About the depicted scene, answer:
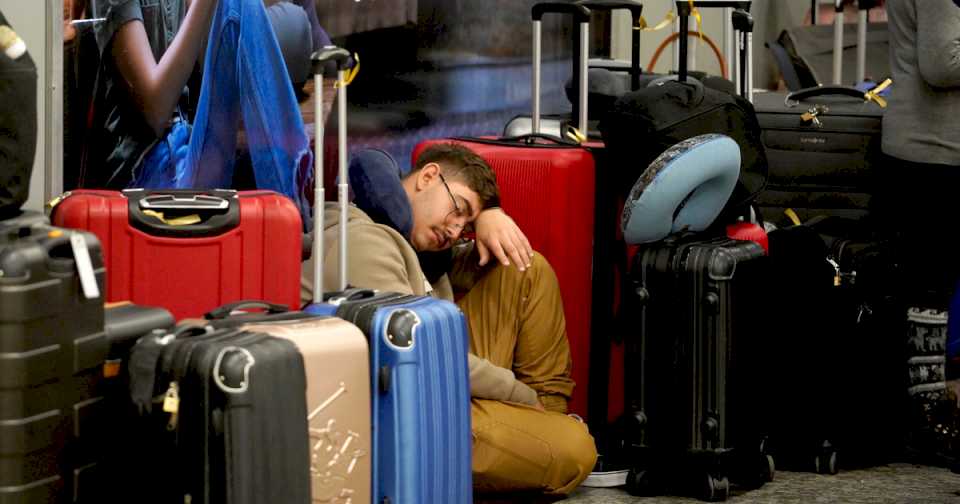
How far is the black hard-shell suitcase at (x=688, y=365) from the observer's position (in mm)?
3768

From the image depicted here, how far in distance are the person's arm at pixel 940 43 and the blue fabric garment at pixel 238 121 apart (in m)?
1.71

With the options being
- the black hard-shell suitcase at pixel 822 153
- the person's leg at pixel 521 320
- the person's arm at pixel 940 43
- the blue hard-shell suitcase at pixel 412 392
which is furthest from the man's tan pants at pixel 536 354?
the person's arm at pixel 940 43

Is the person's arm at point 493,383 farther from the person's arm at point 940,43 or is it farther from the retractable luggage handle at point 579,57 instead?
the person's arm at point 940,43

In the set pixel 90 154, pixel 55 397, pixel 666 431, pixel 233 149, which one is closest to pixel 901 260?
pixel 666 431

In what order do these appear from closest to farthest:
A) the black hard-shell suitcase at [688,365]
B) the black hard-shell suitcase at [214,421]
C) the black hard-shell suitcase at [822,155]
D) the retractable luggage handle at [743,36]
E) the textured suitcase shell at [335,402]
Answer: the black hard-shell suitcase at [214,421] < the textured suitcase shell at [335,402] < the black hard-shell suitcase at [688,365] < the retractable luggage handle at [743,36] < the black hard-shell suitcase at [822,155]

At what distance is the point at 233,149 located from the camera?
12.5 ft

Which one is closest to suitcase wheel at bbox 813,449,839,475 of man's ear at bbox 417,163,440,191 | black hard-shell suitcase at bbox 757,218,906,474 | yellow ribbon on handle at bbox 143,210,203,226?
black hard-shell suitcase at bbox 757,218,906,474

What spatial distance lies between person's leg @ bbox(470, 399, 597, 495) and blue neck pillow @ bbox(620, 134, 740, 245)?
0.50 metres

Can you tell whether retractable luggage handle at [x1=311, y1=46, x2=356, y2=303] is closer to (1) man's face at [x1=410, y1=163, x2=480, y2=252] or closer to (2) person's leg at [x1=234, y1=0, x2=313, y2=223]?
(1) man's face at [x1=410, y1=163, x2=480, y2=252]

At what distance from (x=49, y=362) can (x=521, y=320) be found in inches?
64.5

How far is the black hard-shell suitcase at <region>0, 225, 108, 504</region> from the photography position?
2.32 m

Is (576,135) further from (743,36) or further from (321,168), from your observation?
(321,168)

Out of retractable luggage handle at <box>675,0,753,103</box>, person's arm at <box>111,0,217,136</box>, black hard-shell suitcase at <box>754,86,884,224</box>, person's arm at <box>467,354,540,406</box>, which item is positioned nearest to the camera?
person's arm at <box>111,0,217,136</box>

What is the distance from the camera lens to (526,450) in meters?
3.61
